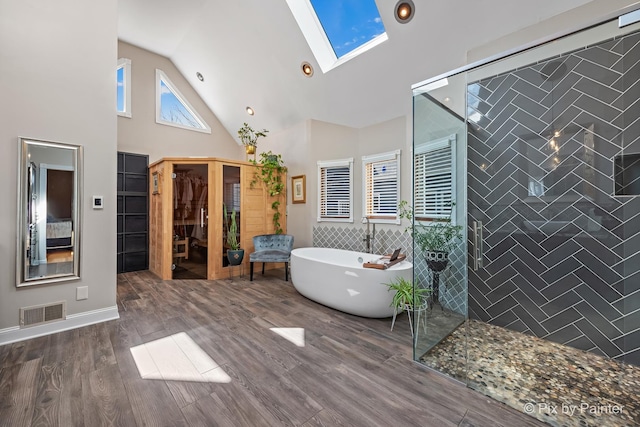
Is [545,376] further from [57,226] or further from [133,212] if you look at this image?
[133,212]

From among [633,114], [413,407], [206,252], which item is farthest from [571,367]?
[206,252]

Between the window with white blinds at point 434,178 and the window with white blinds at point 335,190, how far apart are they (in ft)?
6.74

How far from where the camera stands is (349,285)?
305cm

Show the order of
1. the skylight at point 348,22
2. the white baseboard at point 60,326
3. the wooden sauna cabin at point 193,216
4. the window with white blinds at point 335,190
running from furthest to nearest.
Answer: the window with white blinds at point 335,190
the wooden sauna cabin at point 193,216
the skylight at point 348,22
the white baseboard at point 60,326

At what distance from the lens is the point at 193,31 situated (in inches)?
195

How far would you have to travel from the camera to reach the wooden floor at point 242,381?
5.23 ft

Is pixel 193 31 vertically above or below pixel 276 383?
above

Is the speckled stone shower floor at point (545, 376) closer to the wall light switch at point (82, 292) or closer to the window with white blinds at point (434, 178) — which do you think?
the window with white blinds at point (434, 178)

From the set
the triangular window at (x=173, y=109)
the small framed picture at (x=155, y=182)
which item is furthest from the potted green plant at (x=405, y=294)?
the triangular window at (x=173, y=109)

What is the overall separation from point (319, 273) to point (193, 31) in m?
5.00

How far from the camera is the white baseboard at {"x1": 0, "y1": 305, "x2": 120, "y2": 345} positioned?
2.46 metres

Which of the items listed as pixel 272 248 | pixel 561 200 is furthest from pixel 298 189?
pixel 561 200

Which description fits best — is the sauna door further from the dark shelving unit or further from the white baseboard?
the white baseboard

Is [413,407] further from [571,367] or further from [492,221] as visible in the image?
[492,221]
